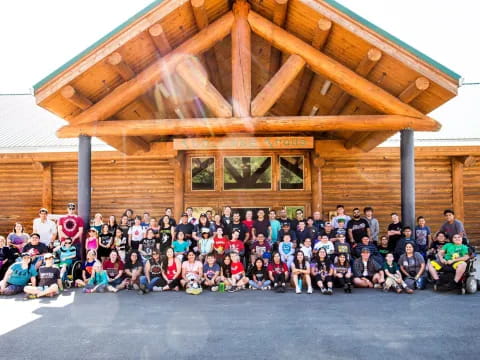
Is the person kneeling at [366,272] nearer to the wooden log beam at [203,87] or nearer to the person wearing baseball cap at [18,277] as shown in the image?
the wooden log beam at [203,87]

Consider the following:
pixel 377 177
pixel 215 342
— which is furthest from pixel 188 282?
pixel 377 177

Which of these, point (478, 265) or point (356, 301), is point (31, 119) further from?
point (478, 265)

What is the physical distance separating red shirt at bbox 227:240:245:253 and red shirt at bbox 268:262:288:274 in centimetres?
84

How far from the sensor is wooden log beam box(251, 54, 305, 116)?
777 centimetres

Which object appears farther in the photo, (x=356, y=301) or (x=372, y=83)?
(x=372, y=83)

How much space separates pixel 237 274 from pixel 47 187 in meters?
8.39

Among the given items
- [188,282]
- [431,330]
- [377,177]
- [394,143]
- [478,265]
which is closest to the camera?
[431,330]

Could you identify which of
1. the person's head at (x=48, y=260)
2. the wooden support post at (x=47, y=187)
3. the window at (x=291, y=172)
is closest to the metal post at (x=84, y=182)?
the person's head at (x=48, y=260)

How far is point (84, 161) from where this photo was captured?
8312 millimetres

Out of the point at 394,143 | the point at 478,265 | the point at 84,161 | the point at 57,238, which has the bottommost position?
the point at 478,265

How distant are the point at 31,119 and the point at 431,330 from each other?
1561 cm

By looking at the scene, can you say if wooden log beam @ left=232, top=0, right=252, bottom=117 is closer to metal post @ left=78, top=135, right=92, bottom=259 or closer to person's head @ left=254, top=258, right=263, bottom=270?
person's head @ left=254, top=258, right=263, bottom=270

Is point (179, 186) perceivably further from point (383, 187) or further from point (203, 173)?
point (383, 187)

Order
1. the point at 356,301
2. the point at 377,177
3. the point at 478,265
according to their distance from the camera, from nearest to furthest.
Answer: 1. the point at 356,301
2. the point at 478,265
3. the point at 377,177
